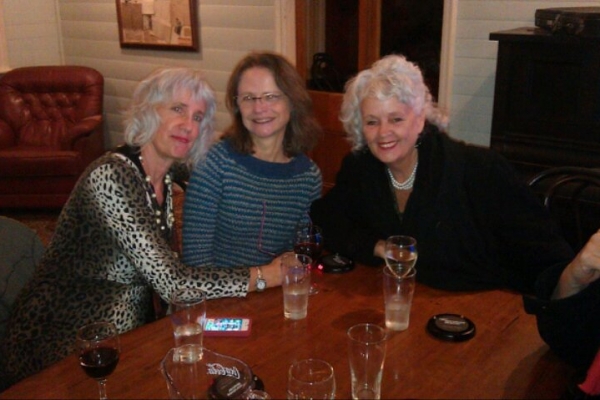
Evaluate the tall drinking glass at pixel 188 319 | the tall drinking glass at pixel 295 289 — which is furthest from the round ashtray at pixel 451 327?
the tall drinking glass at pixel 188 319

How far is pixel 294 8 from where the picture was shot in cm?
482

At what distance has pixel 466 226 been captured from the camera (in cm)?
190

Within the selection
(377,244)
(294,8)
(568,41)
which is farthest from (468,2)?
(377,244)

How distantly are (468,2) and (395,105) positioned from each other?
2307mm

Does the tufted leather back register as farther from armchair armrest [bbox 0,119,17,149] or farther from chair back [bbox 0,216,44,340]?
chair back [bbox 0,216,44,340]

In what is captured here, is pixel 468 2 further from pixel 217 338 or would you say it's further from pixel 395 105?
pixel 217 338

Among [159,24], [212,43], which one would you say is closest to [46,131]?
[159,24]

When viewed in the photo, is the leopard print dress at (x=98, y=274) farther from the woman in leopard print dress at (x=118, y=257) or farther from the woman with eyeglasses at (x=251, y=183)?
the woman with eyeglasses at (x=251, y=183)

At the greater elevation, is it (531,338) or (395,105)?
(395,105)

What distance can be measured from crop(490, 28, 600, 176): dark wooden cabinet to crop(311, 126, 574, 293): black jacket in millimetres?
1237

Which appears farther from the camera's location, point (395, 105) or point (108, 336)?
point (395, 105)

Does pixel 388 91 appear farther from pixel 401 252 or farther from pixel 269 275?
pixel 269 275

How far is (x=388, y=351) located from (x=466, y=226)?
0.63m

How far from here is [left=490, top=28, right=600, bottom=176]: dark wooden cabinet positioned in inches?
113
